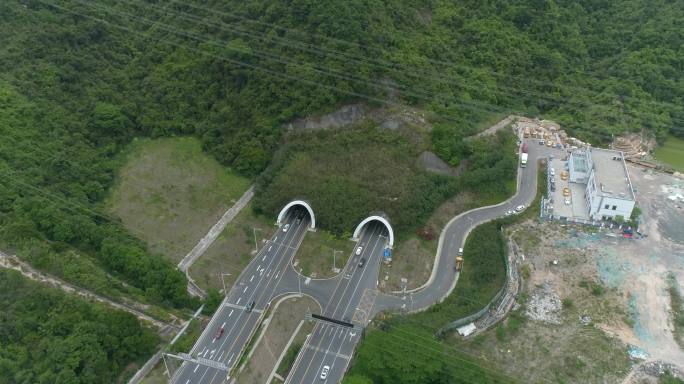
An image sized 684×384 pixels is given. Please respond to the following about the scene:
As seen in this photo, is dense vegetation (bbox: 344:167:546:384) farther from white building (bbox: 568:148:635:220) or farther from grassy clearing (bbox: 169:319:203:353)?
grassy clearing (bbox: 169:319:203:353)

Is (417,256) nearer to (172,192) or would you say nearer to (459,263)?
(459,263)

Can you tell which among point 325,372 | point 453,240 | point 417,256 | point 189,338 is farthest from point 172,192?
point 453,240

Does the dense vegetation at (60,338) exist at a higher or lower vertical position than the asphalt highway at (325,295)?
higher

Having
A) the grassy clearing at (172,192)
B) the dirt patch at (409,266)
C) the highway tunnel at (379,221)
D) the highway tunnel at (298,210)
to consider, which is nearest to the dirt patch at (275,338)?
the dirt patch at (409,266)

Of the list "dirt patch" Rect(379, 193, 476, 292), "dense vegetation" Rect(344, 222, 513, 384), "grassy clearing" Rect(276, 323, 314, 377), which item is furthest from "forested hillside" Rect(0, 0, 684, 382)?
"grassy clearing" Rect(276, 323, 314, 377)

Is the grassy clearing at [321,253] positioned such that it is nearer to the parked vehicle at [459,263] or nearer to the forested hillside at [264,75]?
the parked vehicle at [459,263]
